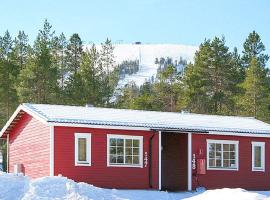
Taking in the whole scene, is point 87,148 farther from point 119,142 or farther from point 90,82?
point 90,82

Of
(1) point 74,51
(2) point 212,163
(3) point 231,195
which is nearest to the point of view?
(3) point 231,195

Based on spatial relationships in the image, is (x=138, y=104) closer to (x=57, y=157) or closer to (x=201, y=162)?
(x=201, y=162)

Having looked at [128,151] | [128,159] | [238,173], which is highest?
[128,151]

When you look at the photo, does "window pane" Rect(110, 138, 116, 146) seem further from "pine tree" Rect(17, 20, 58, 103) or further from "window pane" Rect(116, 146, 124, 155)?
"pine tree" Rect(17, 20, 58, 103)

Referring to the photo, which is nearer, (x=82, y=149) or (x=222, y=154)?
(x=82, y=149)

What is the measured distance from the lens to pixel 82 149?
26219 millimetres

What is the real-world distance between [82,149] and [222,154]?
7295mm

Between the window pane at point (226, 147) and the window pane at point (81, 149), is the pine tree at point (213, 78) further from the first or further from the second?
the window pane at point (81, 149)

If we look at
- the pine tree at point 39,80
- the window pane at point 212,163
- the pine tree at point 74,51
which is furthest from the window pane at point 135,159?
the pine tree at point 74,51


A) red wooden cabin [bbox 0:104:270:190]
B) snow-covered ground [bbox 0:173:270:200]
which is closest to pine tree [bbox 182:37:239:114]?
red wooden cabin [bbox 0:104:270:190]

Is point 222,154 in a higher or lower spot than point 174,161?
Result: higher

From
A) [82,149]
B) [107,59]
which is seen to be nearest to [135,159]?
[82,149]

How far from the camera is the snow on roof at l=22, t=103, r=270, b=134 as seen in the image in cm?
2656

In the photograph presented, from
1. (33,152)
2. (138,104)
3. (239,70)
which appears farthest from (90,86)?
(33,152)
